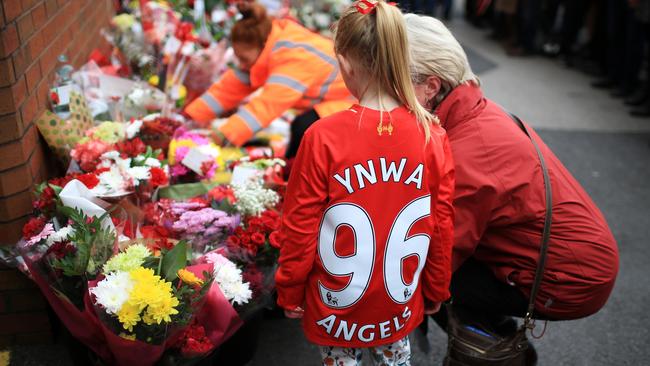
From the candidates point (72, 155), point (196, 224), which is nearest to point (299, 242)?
point (196, 224)

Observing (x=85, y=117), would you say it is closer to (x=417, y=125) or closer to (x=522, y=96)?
(x=417, y=125)

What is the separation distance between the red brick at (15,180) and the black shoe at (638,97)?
6.25 m

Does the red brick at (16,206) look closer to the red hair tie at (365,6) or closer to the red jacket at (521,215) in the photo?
the red hair tie at (365,6)

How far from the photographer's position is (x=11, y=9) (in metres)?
2.45

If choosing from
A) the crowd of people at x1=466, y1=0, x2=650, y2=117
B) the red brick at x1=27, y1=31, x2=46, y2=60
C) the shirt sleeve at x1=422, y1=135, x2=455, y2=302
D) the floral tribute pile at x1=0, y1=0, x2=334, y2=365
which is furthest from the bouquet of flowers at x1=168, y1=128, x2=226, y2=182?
the crowd of people at x1=466, y1=0, x2=650, y2=117

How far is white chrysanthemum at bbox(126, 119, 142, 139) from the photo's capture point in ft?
10.4

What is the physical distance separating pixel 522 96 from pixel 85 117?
5.42 metres

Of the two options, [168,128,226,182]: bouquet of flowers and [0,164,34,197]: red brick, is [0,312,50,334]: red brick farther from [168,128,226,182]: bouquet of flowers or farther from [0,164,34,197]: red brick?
[168,128,226,182]: bouquet of flowers

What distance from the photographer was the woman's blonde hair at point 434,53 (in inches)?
100

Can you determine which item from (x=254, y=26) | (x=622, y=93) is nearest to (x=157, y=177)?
(x=254, y=26)

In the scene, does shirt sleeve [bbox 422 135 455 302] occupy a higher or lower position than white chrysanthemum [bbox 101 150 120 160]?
higher

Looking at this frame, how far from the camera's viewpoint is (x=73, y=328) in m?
2.30

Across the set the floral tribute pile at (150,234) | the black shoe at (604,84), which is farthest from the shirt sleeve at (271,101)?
the black shoe at (604,84)

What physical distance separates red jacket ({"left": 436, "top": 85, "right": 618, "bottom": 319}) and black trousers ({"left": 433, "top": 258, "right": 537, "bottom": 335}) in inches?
2.9
